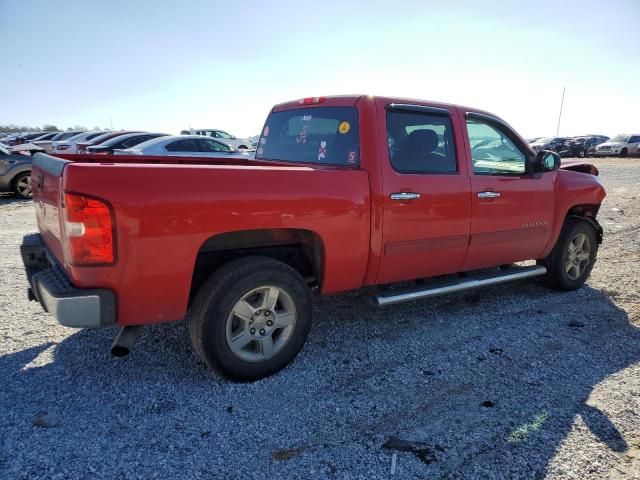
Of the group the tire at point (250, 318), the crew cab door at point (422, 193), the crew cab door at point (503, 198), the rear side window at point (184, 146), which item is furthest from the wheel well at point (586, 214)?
the rear side window at point (184, 146)

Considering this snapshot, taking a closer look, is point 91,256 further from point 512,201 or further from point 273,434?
point 512,201

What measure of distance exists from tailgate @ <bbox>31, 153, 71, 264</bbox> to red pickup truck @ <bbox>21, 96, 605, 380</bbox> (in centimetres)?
3

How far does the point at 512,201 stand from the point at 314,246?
2095mm

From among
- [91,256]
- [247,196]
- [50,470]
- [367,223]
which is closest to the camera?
[50,470]

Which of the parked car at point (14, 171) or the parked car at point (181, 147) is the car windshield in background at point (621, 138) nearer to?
the parked car at point (181, 147)

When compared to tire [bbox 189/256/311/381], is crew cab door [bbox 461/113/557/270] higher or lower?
higher

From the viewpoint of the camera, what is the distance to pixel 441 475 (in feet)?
7.63

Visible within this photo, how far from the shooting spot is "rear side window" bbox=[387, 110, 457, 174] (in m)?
3.64

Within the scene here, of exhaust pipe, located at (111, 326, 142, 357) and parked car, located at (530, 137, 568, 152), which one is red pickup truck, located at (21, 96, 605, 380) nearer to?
exhaust pipe, located at (111, 326, 142, 357)

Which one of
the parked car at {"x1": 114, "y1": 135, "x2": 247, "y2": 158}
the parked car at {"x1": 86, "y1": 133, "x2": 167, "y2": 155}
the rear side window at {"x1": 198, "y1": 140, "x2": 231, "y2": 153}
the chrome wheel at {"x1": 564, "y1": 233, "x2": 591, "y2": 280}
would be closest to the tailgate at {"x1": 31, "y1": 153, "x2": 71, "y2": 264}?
the chrome wheel at {"x1": 564, "y1": 233, "x2": 591, "y2": 280}

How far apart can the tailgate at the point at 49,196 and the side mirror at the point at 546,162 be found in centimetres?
405

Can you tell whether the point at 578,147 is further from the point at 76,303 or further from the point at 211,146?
the point at 76,303

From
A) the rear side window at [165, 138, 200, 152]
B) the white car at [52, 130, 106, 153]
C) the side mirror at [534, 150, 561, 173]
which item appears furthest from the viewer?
the white car at [52, 130, 106, 153]

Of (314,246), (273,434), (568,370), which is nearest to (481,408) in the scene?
(568,370)
